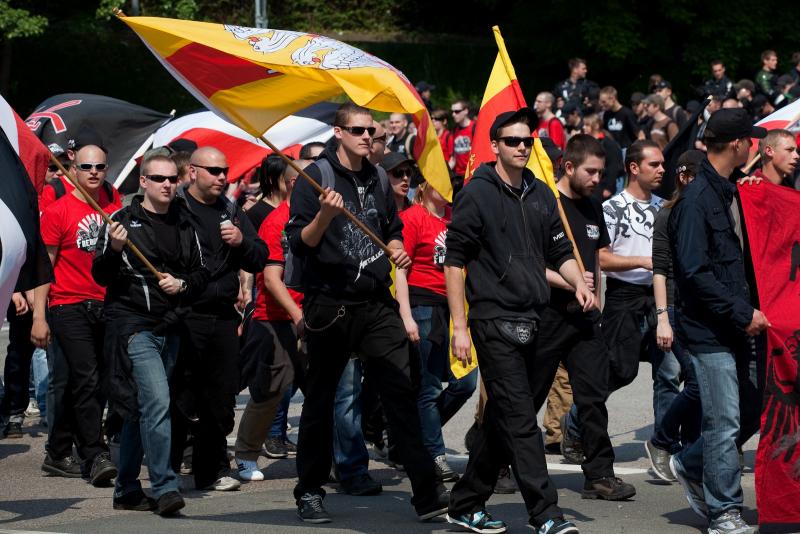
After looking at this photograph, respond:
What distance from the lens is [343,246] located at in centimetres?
763

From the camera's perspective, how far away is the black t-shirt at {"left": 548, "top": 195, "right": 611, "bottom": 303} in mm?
8680

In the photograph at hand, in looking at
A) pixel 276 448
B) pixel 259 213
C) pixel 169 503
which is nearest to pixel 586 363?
pixel 169 503

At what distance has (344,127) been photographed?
25.2ft

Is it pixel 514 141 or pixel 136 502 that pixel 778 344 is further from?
pixel 136 502

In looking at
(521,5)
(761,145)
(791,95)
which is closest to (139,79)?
(521,5)

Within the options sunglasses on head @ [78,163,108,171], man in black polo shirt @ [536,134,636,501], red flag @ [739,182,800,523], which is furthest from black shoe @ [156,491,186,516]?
red flag @ [739,182,800,523]

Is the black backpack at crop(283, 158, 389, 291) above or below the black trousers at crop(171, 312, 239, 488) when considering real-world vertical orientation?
above

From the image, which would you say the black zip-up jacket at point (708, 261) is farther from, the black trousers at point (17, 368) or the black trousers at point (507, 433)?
the black trousers at point (17, 368)

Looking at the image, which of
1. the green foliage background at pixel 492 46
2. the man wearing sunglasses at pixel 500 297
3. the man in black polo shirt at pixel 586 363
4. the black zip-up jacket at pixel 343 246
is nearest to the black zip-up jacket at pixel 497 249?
the man wearing sunglasses at pixel 500 297

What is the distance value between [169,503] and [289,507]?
71cm

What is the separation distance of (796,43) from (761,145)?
25.5 meters

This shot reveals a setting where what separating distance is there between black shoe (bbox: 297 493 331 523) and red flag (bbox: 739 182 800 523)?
7.17 ft

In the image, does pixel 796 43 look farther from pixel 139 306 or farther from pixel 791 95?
pixel 139 306

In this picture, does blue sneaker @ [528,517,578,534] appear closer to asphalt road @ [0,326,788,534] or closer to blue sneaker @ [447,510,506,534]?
blue sneaker @ [447,510,506,534]
